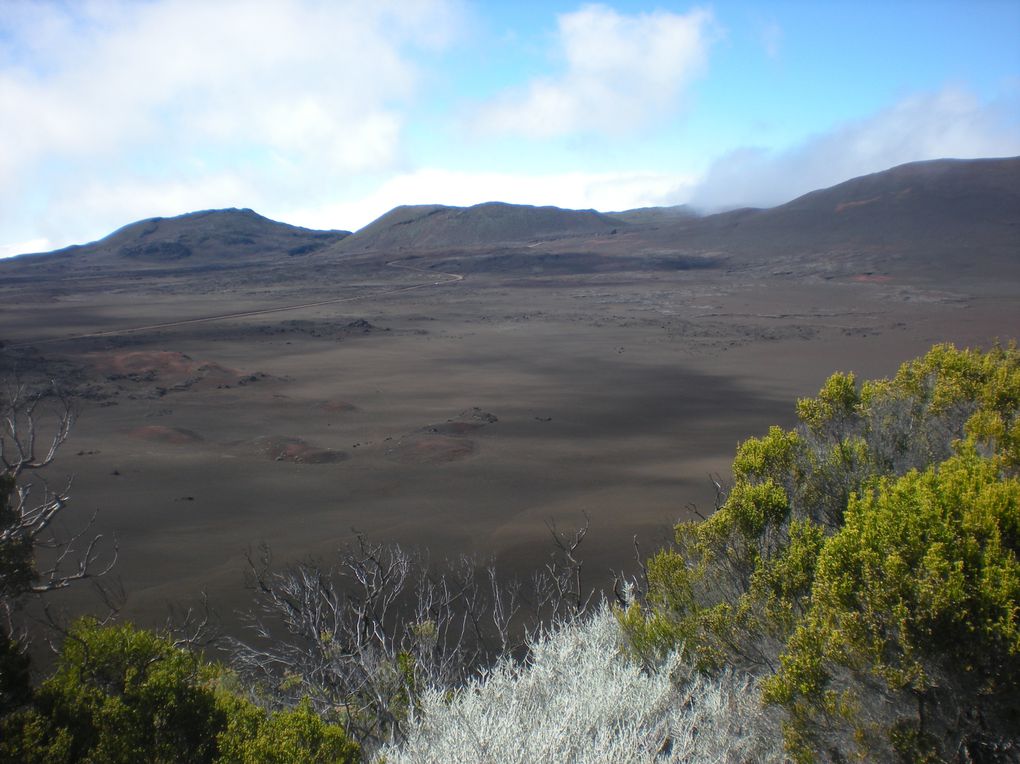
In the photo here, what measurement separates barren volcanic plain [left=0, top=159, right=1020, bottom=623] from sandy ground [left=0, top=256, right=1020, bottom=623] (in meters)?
0.10

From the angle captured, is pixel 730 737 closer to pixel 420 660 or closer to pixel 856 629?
pixel 856 629

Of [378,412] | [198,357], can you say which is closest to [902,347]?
[378,412]

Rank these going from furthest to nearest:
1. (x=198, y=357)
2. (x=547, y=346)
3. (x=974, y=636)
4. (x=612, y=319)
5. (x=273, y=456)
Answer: (x=612, y=319) < (x=547, y=346) < (x=198, y=357) < (x=273, y=456) < (x=974, y=636)

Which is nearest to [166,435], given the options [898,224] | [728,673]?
[728,673]

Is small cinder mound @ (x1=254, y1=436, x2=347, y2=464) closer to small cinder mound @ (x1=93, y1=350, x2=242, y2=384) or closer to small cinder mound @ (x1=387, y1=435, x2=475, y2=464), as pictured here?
small cinder mound @ (x1=387, y1=435, x2=475, y2=464)

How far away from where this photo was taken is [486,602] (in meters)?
10.1

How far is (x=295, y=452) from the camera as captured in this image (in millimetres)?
17500

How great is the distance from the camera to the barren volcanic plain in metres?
13.5

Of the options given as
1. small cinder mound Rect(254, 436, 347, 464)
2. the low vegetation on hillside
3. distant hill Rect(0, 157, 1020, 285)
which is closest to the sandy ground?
small cinder mound Rect(254, 436, 347, 464)

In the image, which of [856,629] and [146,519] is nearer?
[856,629]

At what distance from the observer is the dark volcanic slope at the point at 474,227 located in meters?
106

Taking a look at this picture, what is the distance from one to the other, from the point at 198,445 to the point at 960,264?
52.5 m

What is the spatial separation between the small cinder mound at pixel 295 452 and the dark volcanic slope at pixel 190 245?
73.3 meters

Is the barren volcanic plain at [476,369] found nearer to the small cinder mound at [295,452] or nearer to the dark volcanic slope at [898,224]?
the small cinder mound at [295,452]
